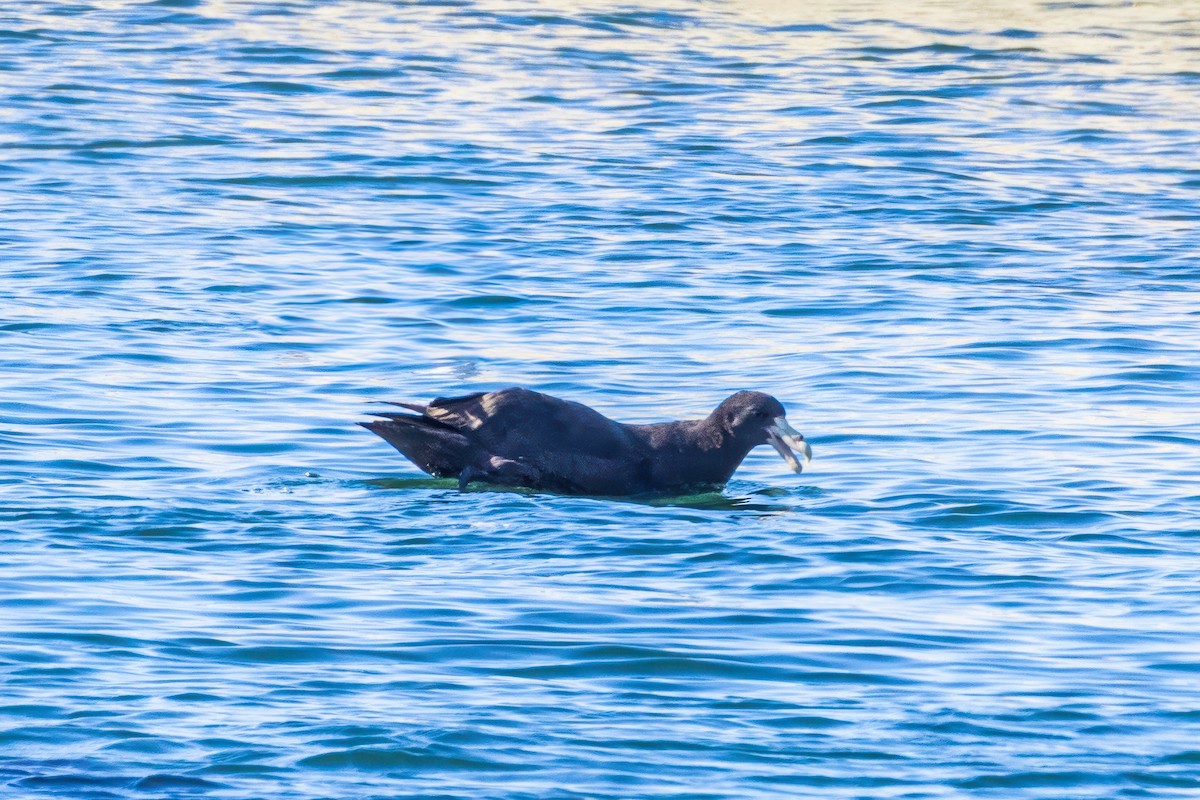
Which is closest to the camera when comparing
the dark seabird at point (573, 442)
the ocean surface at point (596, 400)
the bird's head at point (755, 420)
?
the ocean surface at point (596, 400)

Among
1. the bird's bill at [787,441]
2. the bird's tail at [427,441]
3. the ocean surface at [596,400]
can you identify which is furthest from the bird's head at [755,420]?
the bird's tail at [427,441]

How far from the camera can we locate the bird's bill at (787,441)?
42.0 feet

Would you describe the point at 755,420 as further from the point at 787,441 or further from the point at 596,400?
the point at 596,400

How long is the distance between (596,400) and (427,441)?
2480mm

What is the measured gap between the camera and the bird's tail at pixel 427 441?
505 inches

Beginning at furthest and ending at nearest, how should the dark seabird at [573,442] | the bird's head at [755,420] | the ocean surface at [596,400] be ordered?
1. the bird's head at [755,420]
2. the dark seabird at [573,442]
3. the ocean surface at [596,400]

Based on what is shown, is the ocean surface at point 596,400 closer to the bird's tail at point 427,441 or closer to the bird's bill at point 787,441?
the bird's tail at point 427,441

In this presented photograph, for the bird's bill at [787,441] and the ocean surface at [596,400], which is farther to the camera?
the bird's bill at [787,441]

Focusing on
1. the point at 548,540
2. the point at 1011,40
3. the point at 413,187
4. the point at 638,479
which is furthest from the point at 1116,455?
the point at 1011,40

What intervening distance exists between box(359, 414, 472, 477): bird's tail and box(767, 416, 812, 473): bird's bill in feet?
5.69

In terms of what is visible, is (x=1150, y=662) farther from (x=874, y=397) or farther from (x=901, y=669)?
(x=874, y=397)

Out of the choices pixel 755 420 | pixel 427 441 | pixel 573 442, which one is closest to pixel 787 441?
pixel 755 420

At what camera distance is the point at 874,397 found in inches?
605

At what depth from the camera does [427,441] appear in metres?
12.9
